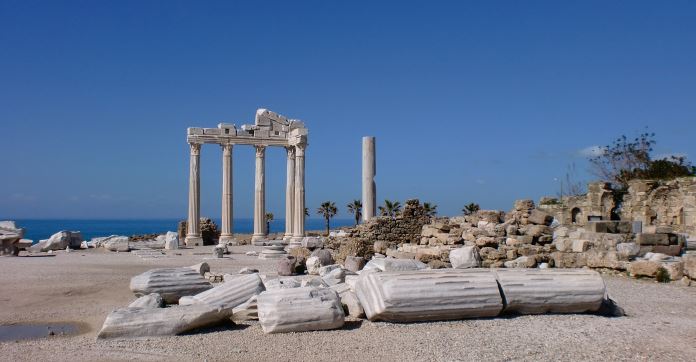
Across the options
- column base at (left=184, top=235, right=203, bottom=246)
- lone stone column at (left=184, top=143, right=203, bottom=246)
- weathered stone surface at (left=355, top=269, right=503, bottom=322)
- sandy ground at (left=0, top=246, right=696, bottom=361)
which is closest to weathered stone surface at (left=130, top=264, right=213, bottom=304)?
sandy ground at (left=0, top=246, right=696, bottom=361)

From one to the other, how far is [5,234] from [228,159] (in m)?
11.8

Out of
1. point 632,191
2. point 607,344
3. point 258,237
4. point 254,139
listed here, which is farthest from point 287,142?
point 607,344

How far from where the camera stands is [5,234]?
24141 millimetres

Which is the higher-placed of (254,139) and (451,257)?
(254,139)

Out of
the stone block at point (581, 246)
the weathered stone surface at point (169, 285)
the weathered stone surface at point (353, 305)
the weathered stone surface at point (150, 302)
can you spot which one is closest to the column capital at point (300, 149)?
the stone block at point (581, 246)

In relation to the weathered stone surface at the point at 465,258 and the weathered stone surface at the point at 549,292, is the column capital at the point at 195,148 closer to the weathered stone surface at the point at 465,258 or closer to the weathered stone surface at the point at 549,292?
the weathered stone surface at the point at 465,258

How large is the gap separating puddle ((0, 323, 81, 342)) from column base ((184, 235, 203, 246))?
23141 mm

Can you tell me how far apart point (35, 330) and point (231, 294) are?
9.26 feet

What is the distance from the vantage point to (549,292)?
8664mm

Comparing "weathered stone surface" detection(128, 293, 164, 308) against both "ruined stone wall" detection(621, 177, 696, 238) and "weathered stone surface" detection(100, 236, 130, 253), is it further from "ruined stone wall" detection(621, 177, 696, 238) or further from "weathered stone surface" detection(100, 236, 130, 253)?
"ruined stone wall" detection(621, 177, 696, 238)

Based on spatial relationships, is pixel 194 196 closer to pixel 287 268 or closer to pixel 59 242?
pixel 59 242

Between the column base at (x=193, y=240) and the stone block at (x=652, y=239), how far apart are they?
22823mm

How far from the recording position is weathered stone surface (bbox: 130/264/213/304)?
33.3 feet

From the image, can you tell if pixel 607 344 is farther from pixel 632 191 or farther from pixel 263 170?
pixel 263 170
